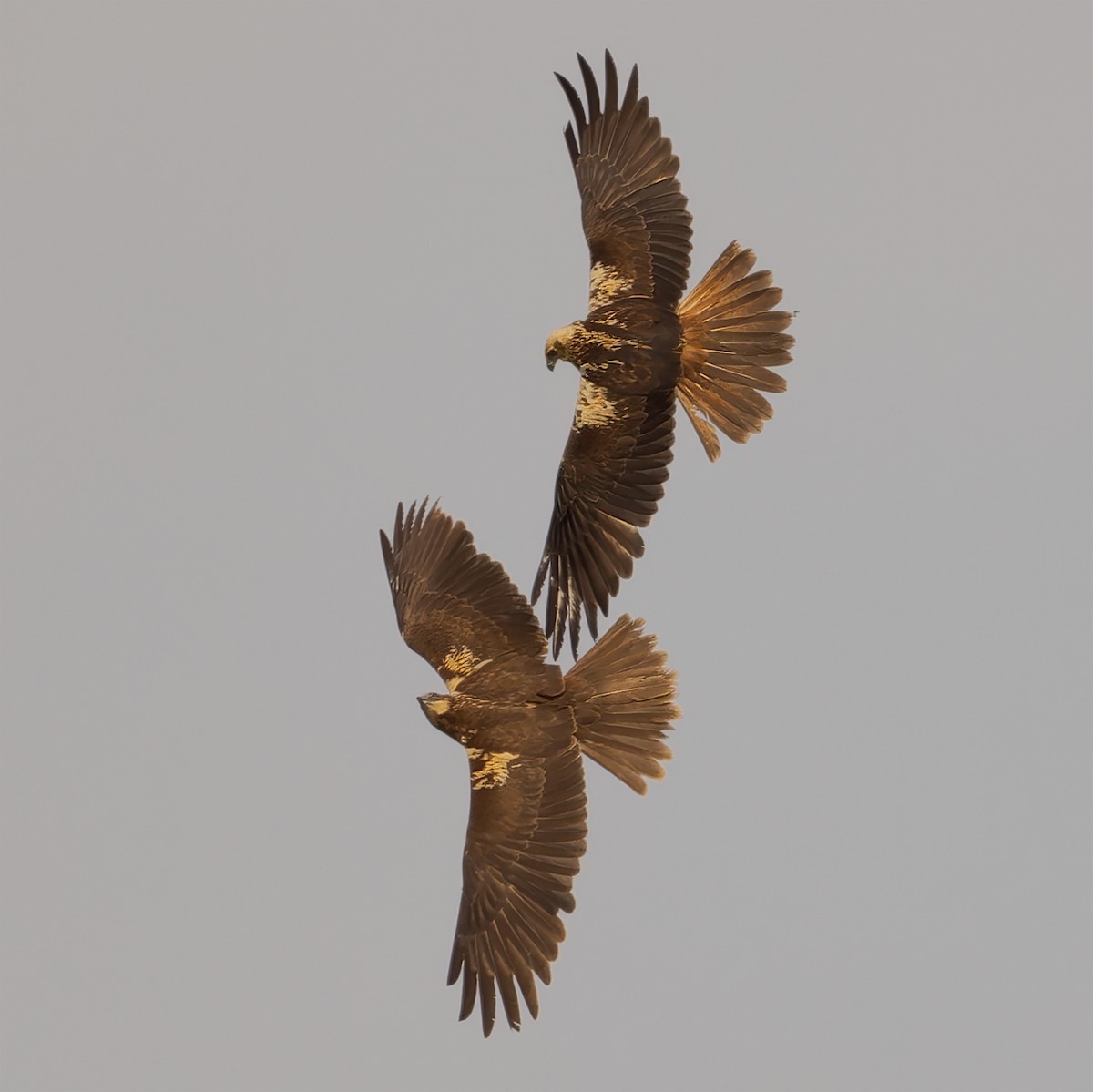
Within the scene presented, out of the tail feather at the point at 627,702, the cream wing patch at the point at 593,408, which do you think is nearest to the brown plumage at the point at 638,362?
the cream wing patch at the point at 593,408

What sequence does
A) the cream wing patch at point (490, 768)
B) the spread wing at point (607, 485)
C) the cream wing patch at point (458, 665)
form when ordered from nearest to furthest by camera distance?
1. the cream wing patch at point (490, 768)
2. the cream wing patch at point (458, 665)
3. the spread wing at point (607, 485)

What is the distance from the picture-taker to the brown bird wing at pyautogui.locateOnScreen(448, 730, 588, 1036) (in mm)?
16469

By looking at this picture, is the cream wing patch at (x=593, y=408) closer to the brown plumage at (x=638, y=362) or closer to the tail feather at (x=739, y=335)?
the brown plumage at (x=638, y=362)

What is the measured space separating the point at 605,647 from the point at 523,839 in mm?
1391

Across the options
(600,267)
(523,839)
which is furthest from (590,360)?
(523,839)

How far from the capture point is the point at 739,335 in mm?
18156

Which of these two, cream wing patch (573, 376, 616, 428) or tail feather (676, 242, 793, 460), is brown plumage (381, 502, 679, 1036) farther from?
tail feather (676, 242, 793, 460)

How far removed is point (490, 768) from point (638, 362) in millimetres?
2789

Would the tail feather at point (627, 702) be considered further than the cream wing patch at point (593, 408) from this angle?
No

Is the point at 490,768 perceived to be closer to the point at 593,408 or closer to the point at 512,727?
the point at 512,727

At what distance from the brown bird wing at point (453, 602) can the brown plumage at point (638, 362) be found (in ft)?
2.57

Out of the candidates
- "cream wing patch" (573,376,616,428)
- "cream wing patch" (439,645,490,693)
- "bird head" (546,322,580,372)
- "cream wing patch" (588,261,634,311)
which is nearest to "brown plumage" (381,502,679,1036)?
"cream wing patch" (439,645,490,693)

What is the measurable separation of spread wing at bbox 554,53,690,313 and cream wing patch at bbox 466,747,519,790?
2992mm

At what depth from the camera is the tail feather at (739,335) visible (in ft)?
59.5
